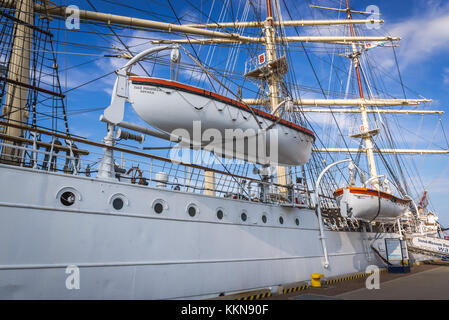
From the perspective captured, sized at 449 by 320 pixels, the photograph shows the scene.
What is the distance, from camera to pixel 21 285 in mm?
5035

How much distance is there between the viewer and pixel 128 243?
6.31 meters

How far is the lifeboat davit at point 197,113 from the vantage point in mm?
6547

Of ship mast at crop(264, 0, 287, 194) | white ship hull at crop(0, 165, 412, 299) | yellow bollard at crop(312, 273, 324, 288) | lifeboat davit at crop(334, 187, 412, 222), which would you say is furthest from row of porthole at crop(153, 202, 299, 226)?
ship mast at crop(264, 0, 287, 194)

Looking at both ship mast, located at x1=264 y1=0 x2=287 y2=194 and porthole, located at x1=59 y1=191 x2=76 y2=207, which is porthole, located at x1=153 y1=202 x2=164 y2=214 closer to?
→ porthole, located at x1=59 y1=191 x2=76 y2=207

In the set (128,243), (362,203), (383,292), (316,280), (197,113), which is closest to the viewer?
(128,243)

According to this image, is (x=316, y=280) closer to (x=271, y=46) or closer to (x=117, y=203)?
(x=117, y=203)

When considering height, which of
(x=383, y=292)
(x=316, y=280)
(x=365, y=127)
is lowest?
(x=383, y=292)

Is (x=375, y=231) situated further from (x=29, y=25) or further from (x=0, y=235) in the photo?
(x=29, y=25)

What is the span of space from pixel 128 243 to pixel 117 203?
93 centimetres

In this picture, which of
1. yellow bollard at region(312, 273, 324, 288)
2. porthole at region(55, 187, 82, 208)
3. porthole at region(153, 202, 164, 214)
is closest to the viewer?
porthole at region(55, 187, 82, 208)

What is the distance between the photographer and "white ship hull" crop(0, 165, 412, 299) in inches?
205

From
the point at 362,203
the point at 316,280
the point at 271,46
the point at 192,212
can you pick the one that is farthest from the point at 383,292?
the point at 271,46

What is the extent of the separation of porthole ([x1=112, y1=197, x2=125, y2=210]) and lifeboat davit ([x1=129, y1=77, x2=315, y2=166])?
6.32 ft
